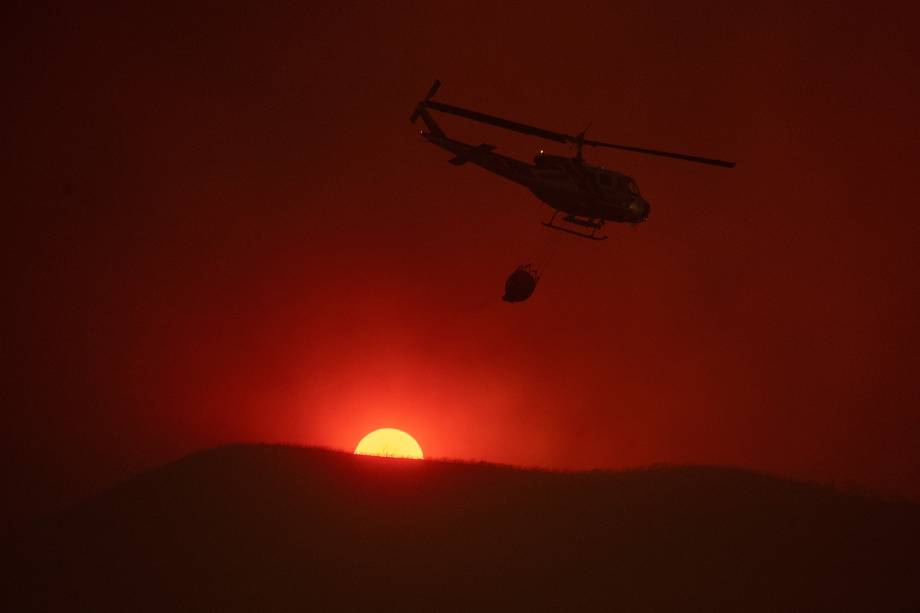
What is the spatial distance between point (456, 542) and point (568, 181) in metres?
5.23

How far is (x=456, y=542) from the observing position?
37.8ft

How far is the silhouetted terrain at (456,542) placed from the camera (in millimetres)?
10500

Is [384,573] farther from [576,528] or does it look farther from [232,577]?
[576,528]

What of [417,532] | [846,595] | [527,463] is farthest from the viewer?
[527,463]

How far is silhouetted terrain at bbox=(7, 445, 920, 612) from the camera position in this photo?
1050 cm

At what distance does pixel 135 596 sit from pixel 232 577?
125cm

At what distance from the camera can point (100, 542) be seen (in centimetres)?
1197

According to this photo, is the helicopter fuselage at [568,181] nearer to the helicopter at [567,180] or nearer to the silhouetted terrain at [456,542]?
the helicopter at [567,180]

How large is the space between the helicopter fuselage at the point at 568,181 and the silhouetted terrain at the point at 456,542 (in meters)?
4.51

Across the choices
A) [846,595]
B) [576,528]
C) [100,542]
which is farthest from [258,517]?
[846,595]

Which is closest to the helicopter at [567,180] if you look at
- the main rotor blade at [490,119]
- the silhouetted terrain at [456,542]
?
the main rotor blade at [490,119]

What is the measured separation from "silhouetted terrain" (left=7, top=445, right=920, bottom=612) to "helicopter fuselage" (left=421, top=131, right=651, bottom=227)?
4.51 m

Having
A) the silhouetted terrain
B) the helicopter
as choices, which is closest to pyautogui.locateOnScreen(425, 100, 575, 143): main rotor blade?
the helicopter

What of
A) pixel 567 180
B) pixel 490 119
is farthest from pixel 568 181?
pixel 490 119
